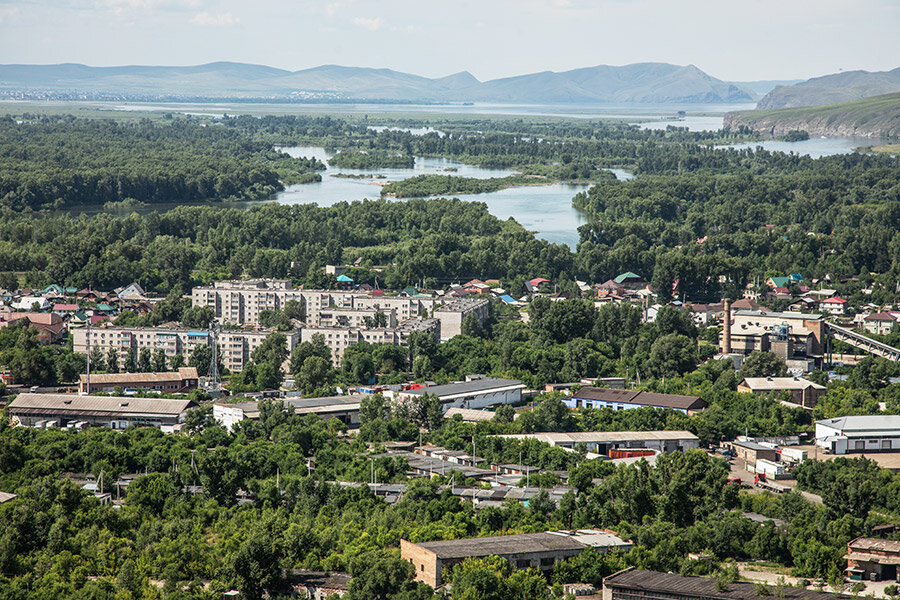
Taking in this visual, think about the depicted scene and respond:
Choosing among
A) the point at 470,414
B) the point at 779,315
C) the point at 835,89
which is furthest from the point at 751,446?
the point at 835,89

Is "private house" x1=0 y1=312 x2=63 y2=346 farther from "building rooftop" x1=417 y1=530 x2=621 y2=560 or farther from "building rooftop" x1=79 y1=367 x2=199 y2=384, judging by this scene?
"building rooftop" x1=417 y1=530 x2=621 y2=560

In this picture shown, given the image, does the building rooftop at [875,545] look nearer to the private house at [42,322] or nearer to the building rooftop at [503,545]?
the building rooftop at [503,545]

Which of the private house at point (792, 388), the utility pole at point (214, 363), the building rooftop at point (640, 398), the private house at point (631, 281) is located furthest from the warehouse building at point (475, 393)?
the private house at point (631, 281)

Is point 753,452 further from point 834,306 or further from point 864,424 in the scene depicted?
point 834,306

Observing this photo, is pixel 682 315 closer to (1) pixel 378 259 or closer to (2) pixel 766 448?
(2) pixel 766 448

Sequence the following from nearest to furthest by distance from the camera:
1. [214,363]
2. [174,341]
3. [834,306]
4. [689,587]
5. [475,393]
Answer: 1. [689,587]
2. [475,393]
3. [214,363]
4. [174,341]
5. [834,306]

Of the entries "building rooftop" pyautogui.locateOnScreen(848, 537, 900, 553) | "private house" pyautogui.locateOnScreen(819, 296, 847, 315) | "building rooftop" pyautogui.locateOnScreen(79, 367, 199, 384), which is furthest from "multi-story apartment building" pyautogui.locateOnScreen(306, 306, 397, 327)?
"building rooftop" pyautogui.locateOnScreen(848, 537, 900, 553)

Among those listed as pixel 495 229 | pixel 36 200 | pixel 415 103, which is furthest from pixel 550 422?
pixel 415 103
